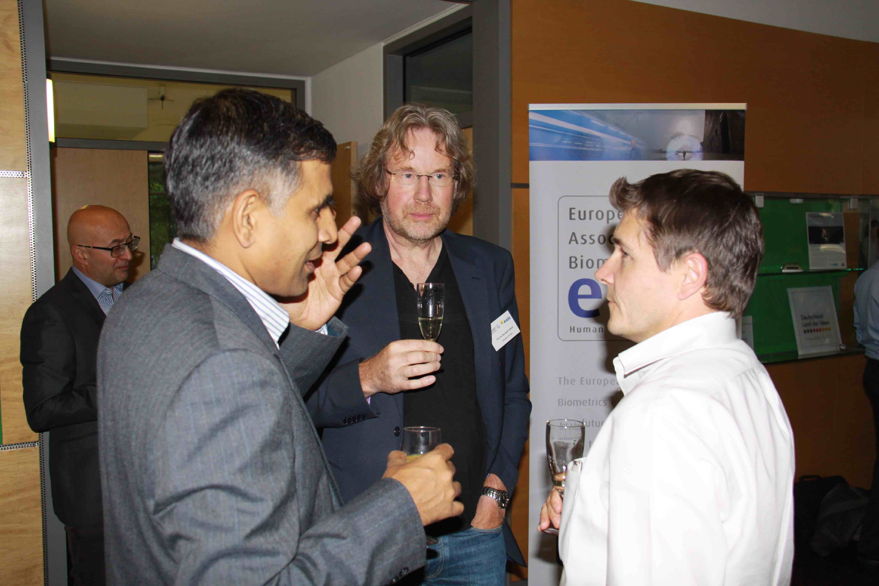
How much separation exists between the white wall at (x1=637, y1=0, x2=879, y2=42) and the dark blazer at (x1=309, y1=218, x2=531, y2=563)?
2.63m

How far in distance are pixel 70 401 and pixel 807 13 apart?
17.4ft

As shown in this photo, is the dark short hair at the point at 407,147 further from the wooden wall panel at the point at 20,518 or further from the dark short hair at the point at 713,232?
the wooden wall panel at the point at 20,518

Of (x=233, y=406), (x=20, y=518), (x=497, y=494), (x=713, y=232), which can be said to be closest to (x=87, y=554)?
(x=20, y=518)

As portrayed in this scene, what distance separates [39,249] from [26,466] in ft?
3.16

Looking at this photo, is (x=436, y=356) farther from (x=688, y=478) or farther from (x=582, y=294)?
(x=582, y=294)

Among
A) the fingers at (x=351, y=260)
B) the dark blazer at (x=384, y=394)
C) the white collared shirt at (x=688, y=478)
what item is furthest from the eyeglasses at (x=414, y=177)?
the white collared shirt at (x=688, y=478)

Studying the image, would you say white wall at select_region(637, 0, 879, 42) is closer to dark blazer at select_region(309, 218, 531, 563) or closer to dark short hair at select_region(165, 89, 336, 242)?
dark blazer at select_region(309, 218, 531, 563)

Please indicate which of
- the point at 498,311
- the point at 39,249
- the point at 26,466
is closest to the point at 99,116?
the point at 39,249

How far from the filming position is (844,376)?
5281 mm

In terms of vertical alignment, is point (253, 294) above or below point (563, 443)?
above

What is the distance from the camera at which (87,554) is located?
3.12m

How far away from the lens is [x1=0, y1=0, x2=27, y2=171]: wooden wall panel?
9.69ft

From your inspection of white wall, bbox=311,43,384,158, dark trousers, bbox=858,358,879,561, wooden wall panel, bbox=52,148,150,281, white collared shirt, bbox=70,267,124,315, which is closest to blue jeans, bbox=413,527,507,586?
white collared shirt, bbox=70,267,124,315

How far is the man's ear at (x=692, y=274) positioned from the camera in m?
1.41
